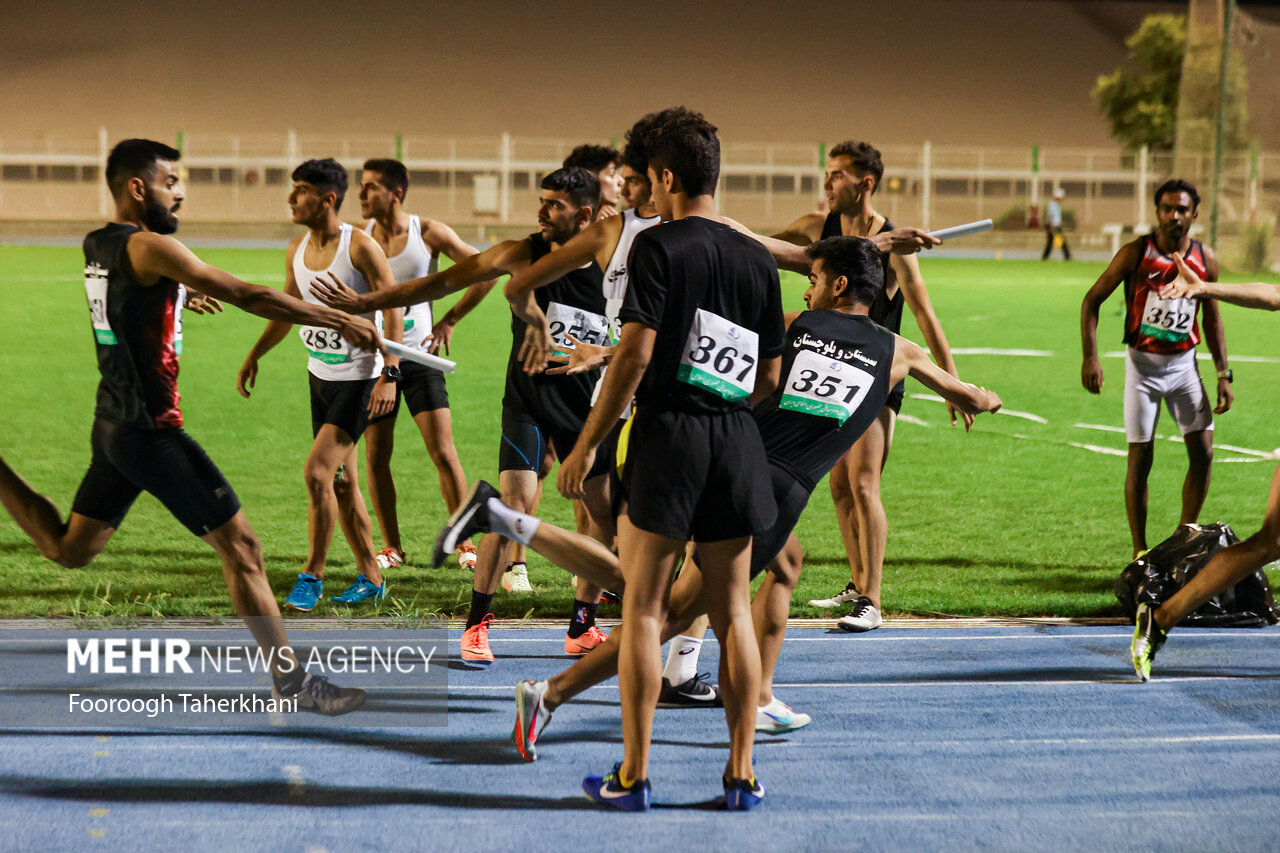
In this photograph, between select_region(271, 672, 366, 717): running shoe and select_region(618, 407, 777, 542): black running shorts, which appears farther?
select_region(271, 672, 366, 717): running shoe

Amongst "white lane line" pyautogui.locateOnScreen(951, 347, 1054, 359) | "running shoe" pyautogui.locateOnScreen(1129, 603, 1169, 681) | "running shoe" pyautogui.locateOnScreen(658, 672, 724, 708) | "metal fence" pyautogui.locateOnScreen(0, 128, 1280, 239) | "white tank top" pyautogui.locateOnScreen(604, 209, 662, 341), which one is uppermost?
"metal fence" pyautogui.locateOnScreen(0, 128, 1280, 239)

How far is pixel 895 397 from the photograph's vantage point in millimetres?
6160

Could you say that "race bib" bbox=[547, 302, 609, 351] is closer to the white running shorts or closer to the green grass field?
the green grass field

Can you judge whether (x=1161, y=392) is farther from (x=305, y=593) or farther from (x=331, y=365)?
(x=305, y=593)

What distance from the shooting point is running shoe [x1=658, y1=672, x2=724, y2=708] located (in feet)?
16.0

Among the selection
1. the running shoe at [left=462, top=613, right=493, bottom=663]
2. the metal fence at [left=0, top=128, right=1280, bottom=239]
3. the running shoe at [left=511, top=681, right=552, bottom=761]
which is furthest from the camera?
the metal fence at [left=0, top=128, right=1280, bottom=239]

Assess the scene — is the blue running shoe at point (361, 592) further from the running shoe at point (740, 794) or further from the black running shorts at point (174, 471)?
the running shoe at point (740, 794)

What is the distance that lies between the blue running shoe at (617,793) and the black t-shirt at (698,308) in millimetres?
1100

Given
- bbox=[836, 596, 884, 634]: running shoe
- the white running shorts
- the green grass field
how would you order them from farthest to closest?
1. the white running shorts
2. the green grass field
3. bbox=[836, 596, 884, 634]: running shoe

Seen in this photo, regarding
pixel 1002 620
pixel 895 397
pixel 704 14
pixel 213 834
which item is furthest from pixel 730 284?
pixel 704 14

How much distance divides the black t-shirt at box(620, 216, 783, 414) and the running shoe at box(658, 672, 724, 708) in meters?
1.56

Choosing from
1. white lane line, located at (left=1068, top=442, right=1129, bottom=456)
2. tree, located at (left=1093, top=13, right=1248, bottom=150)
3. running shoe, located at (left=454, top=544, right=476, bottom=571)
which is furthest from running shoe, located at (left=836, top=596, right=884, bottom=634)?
tree, located at (left=1093, top=13, right=1248, bottom=150)

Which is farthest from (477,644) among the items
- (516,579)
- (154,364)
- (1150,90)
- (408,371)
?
(1150,90)

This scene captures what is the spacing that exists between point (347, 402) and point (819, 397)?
273 cm
